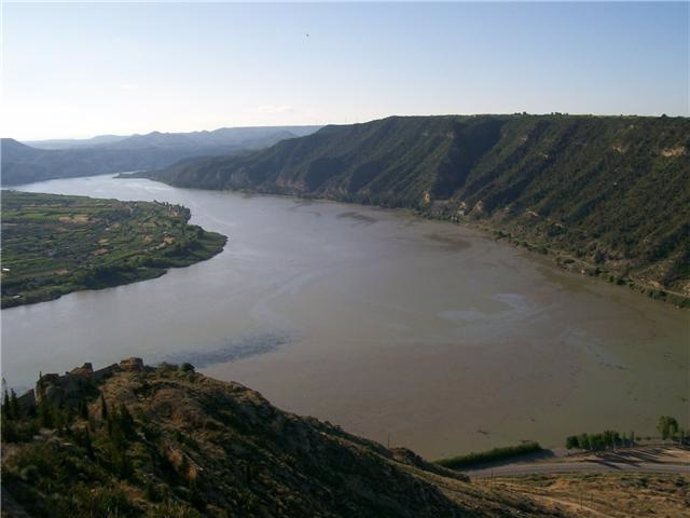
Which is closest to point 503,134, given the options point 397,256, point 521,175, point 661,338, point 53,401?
point 521,175

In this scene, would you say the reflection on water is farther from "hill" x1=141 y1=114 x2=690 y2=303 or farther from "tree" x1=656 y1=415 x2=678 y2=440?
"hill" x1=141 y1=114 x2=690 y2=303

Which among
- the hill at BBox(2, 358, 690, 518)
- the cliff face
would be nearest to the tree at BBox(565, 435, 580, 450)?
the hill at BBox(2, 358, 690, 518)

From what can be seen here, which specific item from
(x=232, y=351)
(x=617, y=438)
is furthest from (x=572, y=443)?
(x=232, y=351)

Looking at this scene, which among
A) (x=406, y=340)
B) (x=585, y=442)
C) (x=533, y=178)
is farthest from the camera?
(x=533, y=178)

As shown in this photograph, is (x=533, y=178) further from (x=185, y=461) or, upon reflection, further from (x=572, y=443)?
(x=185, y=461)

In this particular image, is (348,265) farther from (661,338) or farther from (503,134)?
(503,134)

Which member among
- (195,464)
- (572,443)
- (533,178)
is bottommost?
(572,443)
